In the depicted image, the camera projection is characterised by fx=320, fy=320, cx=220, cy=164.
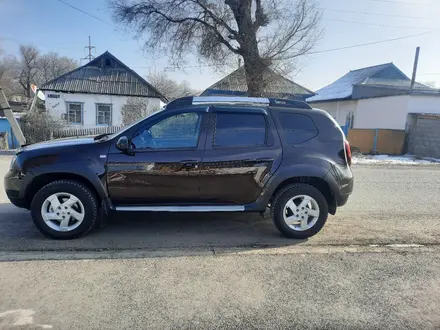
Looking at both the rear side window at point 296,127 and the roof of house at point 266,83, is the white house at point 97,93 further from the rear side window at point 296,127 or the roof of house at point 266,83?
the rear side window at point 296,127

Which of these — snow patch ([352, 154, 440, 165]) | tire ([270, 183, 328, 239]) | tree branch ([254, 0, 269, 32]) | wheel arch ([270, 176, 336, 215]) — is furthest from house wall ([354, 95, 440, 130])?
tire ([270, 183, 328, 239])

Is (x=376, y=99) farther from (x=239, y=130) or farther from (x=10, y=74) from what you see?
(x=10, y=74)

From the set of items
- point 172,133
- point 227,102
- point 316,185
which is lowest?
point 316,185

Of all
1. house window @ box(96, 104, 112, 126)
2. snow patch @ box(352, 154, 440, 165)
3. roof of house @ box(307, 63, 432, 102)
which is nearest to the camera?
snow patch @ box(352, 154, 440, 165)

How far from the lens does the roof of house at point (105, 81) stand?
2491 cm

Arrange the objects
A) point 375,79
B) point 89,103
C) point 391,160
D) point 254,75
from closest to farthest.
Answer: point 391,160, point 254,75, point 89,103, point 375,79

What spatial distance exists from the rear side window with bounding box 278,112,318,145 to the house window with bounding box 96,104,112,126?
23.5m

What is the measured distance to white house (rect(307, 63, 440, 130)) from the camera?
20062 millimetres

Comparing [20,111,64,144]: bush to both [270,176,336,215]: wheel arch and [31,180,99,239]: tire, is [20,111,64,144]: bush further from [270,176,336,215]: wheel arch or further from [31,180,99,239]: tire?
[270,176,336,215]: wheel arch

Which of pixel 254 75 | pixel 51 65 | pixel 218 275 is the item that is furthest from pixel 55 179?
pixel 51 65

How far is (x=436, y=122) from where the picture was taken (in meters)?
17.4

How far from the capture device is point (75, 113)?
25156mm

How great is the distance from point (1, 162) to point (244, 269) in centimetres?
1106

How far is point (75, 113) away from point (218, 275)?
25.1m
